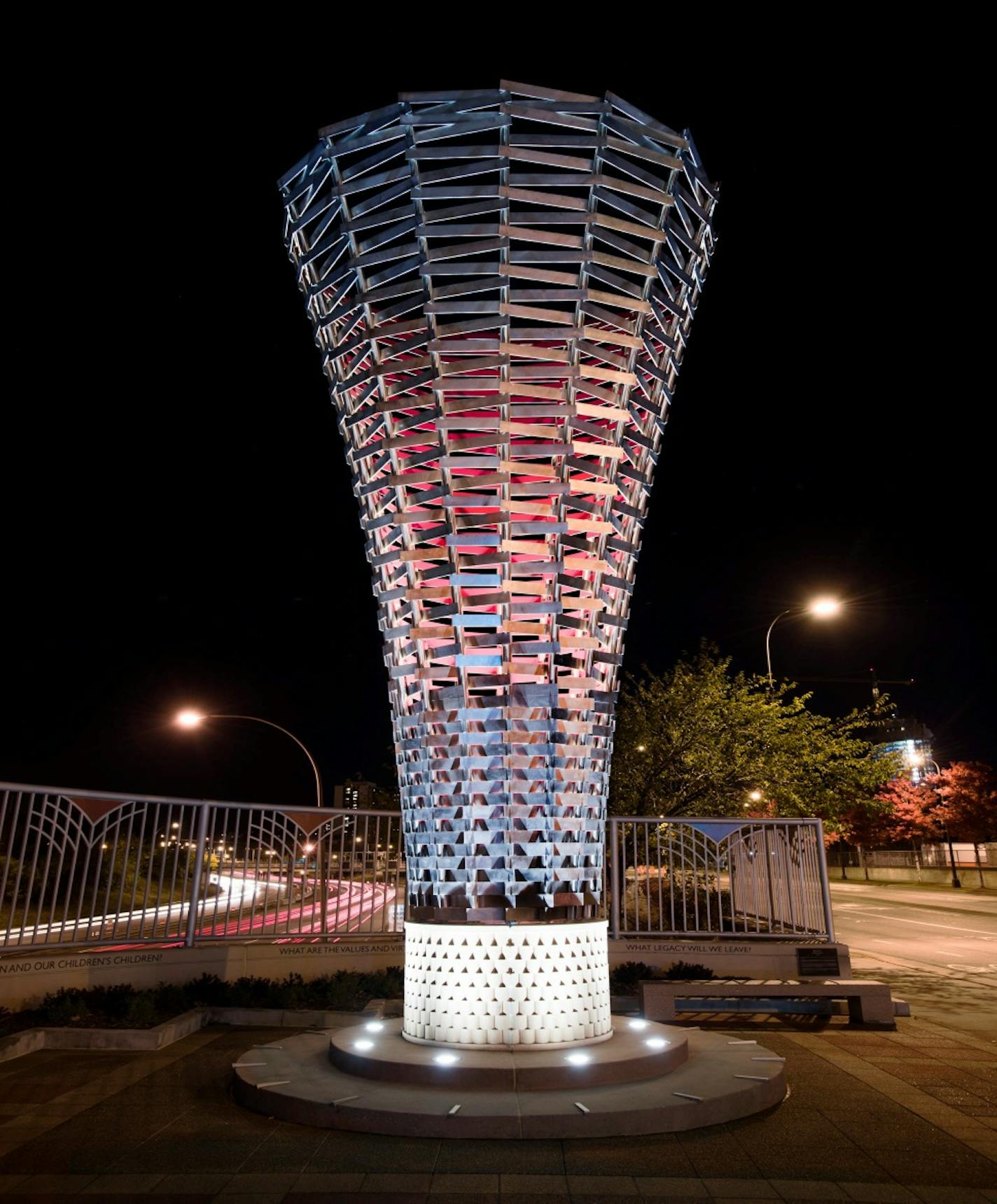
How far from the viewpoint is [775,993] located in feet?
29.1

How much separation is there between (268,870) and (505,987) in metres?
5.42

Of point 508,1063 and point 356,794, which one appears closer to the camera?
point 508,1063

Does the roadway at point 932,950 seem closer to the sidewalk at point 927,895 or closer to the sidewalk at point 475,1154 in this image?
the sidewalk at point 927,895

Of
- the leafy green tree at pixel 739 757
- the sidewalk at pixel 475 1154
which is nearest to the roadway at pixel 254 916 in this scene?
the sidewalk at pixel 475 1154

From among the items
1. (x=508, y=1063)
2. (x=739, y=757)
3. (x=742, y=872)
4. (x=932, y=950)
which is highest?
(x=739, y=757)

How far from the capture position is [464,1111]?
520cm

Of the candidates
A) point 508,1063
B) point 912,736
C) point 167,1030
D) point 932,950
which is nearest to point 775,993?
point 508,1063

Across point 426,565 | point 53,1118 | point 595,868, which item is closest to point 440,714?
point 426,565

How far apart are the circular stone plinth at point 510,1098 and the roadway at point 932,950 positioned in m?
4.59

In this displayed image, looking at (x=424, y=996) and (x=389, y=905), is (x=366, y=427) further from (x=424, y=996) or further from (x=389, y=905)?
(x=389, y=905)

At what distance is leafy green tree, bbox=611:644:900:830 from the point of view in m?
18.4

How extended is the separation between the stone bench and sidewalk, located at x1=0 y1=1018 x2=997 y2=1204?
2147 mm

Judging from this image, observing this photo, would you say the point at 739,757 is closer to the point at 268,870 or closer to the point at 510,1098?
the point at 268,870

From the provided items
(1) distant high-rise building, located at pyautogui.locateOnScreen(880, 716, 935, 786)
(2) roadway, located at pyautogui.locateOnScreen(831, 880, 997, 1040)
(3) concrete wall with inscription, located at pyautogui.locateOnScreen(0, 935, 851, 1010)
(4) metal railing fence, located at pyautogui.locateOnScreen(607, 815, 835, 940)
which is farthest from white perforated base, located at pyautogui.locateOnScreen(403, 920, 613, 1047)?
(1) distant high-rise building, located at pyautogui.locateOnScreen(880, 716, 935, 786)
